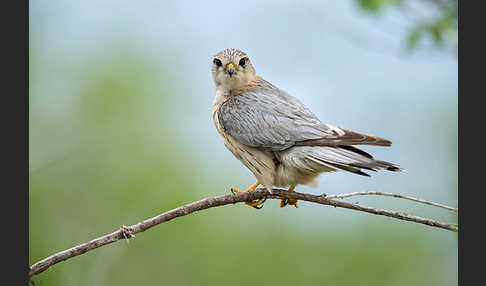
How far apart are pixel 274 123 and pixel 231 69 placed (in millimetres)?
503

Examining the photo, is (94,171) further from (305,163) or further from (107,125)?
(305,163)

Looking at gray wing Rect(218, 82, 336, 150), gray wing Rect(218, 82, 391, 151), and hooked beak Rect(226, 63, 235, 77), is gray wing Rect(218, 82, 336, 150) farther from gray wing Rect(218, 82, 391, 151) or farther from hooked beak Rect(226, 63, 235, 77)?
hooked beak Rect(226, 63, 235, 77)

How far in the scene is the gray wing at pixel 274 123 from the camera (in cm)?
253

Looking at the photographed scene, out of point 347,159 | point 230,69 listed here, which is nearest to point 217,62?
point 230,69

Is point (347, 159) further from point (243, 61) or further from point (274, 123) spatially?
point (243, 61)

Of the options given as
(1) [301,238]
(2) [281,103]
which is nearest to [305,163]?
(2) [281,103]

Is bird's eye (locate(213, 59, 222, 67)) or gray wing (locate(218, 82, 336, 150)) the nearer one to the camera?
gray wing (locate(218, 82, 336, 150))

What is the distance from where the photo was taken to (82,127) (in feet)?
15.2

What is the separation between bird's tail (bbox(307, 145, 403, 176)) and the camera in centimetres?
208

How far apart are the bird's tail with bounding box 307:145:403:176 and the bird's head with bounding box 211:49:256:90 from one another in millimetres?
799

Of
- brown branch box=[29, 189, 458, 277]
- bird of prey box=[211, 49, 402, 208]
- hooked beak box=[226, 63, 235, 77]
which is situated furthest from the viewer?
hooked beak box=[226, 63, 235, 77]

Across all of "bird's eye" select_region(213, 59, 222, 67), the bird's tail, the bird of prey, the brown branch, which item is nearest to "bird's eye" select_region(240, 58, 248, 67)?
the bird of prey

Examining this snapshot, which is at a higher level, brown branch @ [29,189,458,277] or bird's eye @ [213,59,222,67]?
bird's eye @ [213,59,222,67]

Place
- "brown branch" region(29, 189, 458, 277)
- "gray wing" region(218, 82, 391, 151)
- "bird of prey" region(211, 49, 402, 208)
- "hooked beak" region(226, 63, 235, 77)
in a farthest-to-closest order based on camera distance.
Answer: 1. "hooked beak" region(226, 63, 235, 77)
2. "gray wing" region(218, 82, 391, 151)
3. "bird of prey" region(211, 49, 402, 208)
4. "brown branch" region(29, 189, 458, 277)
